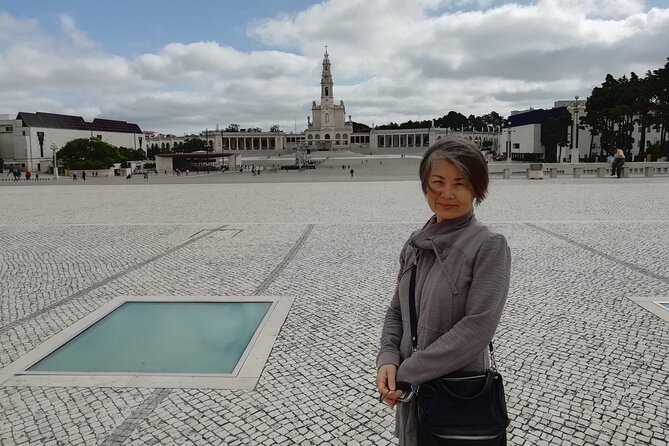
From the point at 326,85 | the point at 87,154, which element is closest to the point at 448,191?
the point at 87,154

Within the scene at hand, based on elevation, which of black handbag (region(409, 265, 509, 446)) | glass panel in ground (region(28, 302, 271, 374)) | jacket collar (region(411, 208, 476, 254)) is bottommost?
glass panel in ground (region(28, 302, 271, 374))

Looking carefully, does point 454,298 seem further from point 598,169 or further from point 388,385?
point 598,169

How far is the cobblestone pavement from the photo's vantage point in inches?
135

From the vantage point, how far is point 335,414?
11.7 feet

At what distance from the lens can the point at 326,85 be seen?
12225 cm

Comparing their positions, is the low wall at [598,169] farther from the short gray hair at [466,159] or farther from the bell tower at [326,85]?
the bell tower at [326,85]

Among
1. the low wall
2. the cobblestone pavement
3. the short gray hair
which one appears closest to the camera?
the short gray hair

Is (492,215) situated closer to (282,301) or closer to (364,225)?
(364,225)

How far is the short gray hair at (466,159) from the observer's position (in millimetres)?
1850

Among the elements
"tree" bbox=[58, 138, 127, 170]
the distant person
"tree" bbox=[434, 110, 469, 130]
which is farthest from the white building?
the distant person

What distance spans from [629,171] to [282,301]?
1213 inches

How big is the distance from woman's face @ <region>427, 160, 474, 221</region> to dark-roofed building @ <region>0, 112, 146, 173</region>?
81093 millimetres

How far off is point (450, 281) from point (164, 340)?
13.5ft

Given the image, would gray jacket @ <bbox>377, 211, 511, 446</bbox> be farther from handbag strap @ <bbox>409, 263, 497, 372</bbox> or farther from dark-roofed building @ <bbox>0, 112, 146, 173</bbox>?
dark-roofed building @ <bbox>0, 112, 146, 173</bbox>
